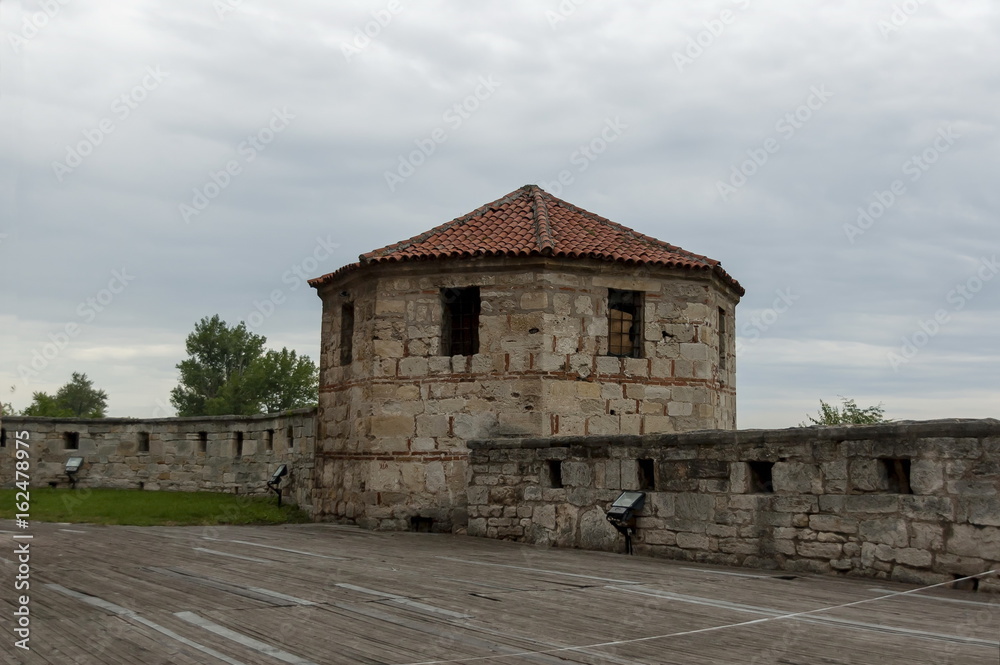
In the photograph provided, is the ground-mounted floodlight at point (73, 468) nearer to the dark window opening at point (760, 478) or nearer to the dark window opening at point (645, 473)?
the dark window opening at point (645, 473)

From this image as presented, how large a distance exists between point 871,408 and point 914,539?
1814cm

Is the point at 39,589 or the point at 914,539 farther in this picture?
the point at 914,539

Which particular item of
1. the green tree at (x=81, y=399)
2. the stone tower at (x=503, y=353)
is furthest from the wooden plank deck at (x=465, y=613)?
the green tree at (x=81, y=399)

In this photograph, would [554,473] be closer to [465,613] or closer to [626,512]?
[626,512]

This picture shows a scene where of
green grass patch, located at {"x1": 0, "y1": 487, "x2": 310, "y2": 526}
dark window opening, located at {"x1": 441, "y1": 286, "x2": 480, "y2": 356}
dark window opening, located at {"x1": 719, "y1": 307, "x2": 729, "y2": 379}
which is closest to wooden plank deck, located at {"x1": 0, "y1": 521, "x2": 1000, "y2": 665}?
green grass patch, located at {"x1": 0, "y1": 487, "x2": 310, "y2": 526}

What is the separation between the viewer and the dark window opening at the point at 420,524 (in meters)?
15.5

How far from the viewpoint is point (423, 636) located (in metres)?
6.15

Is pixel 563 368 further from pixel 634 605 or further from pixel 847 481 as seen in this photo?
pixel 634 605

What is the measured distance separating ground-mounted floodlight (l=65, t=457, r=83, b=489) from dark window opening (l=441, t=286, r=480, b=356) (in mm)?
12824

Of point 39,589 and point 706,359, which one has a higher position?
point 706,359

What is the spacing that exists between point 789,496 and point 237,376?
53.2 metres

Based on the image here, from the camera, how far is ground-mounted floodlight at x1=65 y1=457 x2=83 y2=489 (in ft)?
77.7

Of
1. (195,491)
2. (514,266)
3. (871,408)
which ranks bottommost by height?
(195,491)

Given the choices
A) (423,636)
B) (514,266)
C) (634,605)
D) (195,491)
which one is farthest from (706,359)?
(195,491)
